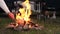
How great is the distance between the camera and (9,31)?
8.23 m

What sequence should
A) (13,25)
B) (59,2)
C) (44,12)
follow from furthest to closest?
(59,2)
(44,12)
(13,25)

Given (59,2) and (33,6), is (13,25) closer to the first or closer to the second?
(33,6)

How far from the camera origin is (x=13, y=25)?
28.8ft

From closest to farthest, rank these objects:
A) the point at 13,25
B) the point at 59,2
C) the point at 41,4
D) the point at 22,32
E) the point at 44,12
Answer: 1. the point at 22,32
2. the point at 13,25
3. the point at 44,12
4. the point at 41,4
5. the point at 59,2

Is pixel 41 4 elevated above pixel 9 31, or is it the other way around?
pixel 41 4

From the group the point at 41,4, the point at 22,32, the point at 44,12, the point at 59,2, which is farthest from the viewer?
the point at 59,2

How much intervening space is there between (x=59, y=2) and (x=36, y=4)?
5.26ft

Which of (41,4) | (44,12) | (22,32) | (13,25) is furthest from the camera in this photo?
(41,4)

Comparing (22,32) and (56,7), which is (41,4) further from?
(22,32)

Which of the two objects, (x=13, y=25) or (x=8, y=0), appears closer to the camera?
(x=13, y=25)

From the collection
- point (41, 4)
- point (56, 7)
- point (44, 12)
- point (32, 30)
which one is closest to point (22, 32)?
point (32, 30)

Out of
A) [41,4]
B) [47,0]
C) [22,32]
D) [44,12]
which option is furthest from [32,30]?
[47,0]

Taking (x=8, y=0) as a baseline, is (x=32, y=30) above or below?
below

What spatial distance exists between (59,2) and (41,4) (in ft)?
5.09
